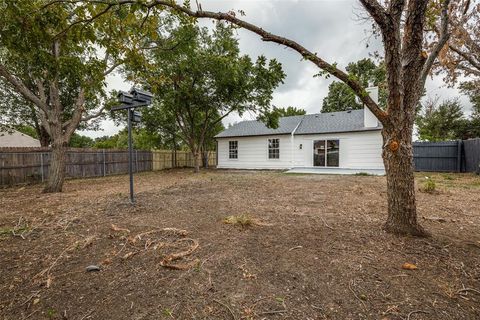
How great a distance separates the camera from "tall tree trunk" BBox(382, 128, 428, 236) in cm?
279

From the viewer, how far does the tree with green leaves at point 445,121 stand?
18281 millimetres

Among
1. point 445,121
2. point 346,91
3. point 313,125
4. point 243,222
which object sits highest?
point 346,91

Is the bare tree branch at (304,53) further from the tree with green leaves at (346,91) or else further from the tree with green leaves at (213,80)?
the tree with green leaves at (346,91)

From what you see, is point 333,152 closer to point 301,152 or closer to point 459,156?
point 301,152

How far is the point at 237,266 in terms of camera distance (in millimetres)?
2307

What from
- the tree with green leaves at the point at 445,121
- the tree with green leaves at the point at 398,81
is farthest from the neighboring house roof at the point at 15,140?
the tree with green leaves at the point at 445,121

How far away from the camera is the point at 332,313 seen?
5.38 feet

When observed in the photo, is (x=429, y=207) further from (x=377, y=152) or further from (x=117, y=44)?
(x=377, y=152)

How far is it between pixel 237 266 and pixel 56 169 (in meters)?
7.40

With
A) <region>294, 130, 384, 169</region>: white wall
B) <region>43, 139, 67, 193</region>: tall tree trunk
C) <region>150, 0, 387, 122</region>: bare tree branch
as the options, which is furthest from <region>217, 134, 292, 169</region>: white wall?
<region>150, 0, 387, 122</region>: bare tree branch

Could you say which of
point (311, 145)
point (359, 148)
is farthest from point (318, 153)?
point (359, 148)

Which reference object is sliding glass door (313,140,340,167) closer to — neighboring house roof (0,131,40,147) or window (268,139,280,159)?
→ window (268,139,280,159)

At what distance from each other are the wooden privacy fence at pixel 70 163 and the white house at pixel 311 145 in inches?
256

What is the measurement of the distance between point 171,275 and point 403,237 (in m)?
2.84
